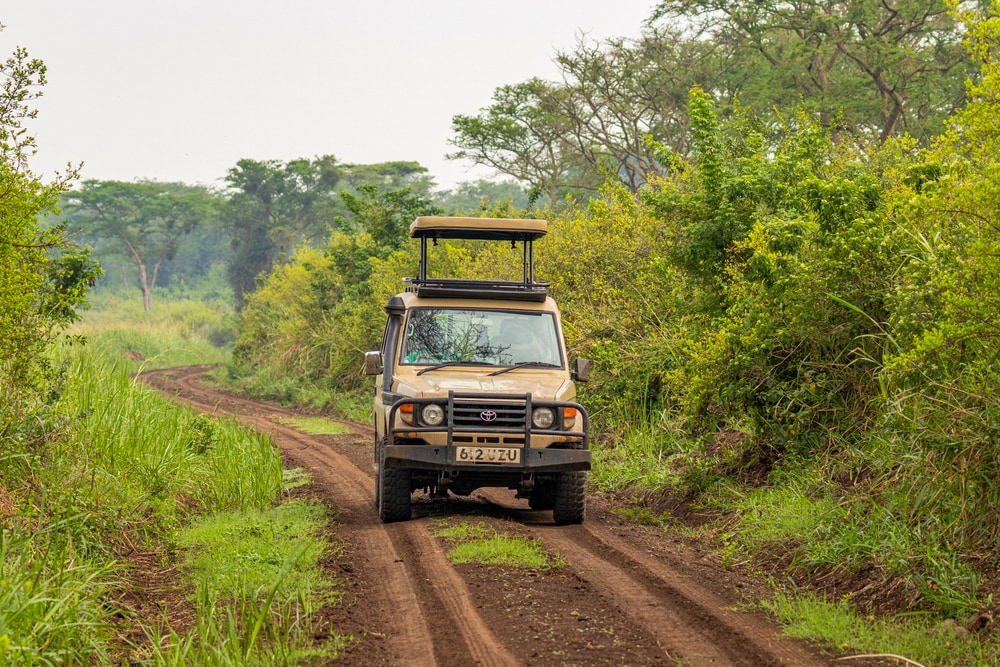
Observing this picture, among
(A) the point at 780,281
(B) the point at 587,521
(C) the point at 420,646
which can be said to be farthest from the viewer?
(B) the point at 587,521

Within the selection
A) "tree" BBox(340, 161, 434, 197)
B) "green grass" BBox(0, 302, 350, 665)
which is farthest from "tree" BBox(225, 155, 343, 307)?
"green grass" BBox(0, 302, 350, 665)

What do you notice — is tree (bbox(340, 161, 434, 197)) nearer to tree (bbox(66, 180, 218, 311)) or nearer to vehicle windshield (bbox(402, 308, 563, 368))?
tree (bbox(66, 180, 218, 311))

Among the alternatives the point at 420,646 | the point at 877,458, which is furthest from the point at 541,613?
the point at 877,458

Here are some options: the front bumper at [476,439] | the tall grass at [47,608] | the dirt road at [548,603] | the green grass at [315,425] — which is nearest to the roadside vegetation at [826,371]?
the dirt road at [548,603]

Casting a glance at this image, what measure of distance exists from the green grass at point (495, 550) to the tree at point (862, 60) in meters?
21.8

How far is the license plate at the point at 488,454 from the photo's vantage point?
29.7 feet

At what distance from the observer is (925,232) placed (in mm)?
8891

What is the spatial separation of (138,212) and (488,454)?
5800 centimetres

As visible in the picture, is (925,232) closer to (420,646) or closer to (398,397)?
(398,397)

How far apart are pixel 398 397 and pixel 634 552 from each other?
8.13 ft

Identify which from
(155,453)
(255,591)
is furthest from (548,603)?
(155,453)

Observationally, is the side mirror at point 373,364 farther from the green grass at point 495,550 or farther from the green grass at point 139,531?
the green grass at point 495,550

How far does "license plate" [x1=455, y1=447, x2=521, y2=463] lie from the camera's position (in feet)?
29.7

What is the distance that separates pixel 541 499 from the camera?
1062cm
